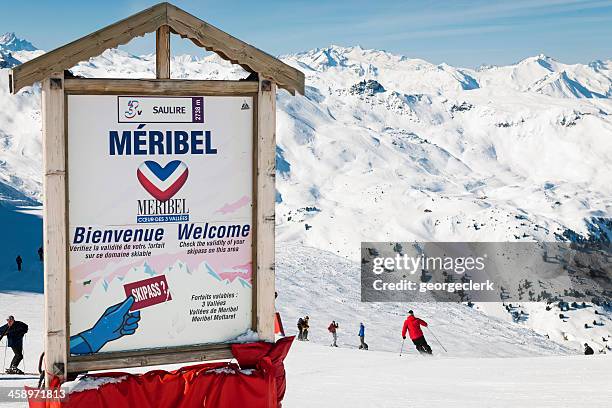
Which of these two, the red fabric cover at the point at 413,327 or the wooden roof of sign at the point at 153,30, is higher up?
the wooden roof of sign at the point at 153,30

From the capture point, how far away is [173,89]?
227 inches

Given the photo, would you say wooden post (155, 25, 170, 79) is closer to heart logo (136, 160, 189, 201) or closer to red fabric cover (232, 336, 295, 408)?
heart logo (136, 160, 189, 201)

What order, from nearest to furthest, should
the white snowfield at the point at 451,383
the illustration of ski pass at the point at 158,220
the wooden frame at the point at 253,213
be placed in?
the wooden frame at the point at 253,213 < the illustration of ski pass at the point at 158,220 < the white snowfield at the point at 451,383

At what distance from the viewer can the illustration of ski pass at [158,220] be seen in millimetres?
5641

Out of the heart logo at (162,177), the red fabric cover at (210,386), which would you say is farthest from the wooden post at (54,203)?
the red fabric cover at (210,386)

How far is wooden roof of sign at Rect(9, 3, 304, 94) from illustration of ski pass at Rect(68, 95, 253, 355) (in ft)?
0.96

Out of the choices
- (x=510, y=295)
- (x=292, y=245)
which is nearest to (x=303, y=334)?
(x=292, y=245)

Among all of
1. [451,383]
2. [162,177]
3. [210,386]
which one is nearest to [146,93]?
[162,177]

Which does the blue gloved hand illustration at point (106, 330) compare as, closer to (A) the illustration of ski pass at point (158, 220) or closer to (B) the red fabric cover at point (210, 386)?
(A) the illustration of ski pass at point (158, 220)

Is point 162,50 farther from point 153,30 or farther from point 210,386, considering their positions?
point 210,386

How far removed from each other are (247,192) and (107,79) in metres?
1.39

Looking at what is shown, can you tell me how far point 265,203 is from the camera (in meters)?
6.09

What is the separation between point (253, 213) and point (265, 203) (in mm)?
131

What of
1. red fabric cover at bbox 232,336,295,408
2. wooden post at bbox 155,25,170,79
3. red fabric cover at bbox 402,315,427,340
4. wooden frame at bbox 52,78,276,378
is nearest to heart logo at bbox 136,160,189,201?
wooden frame at bbox 52,78,276,378
